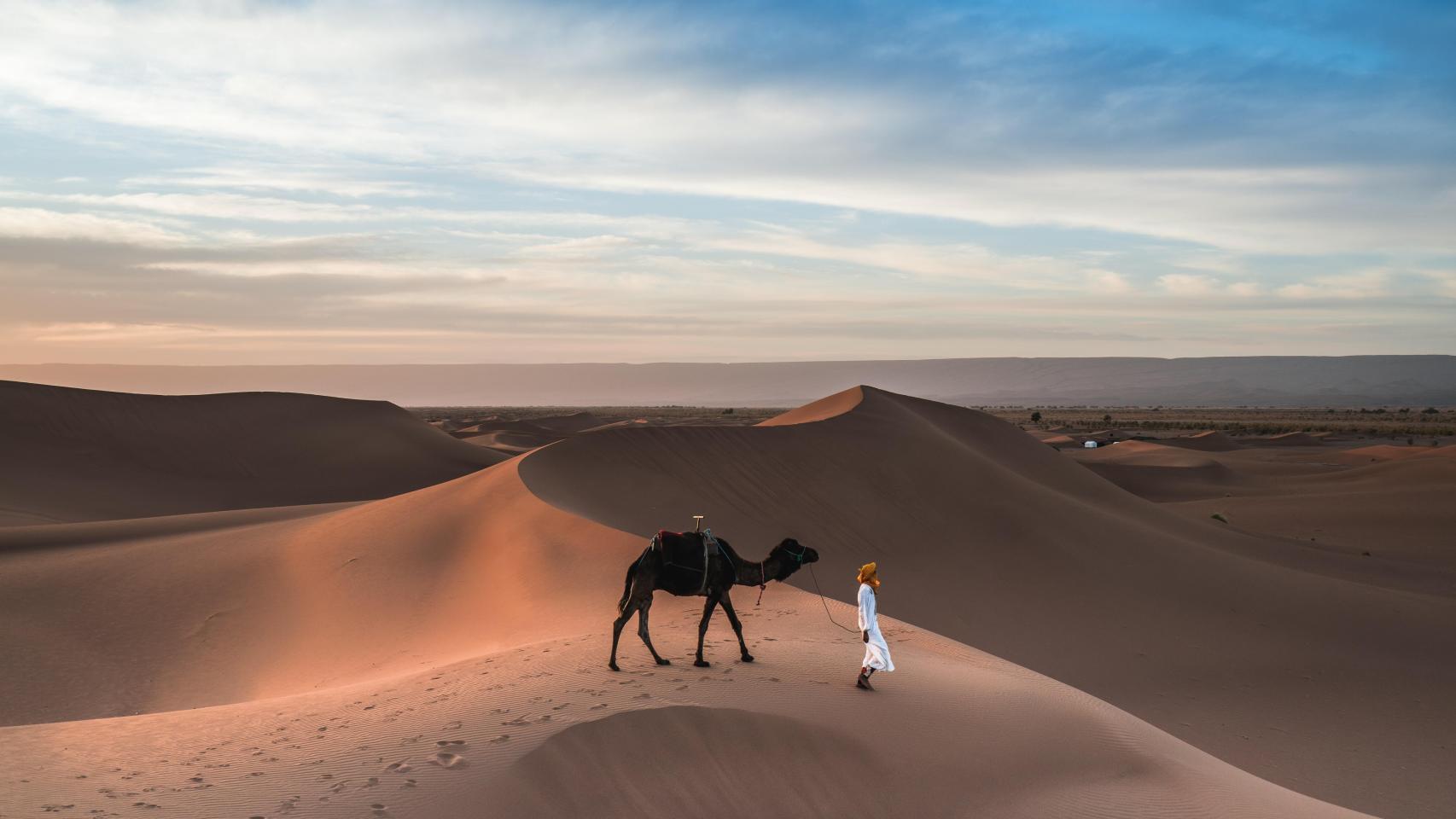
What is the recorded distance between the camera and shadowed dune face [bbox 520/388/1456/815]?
12.2 metres

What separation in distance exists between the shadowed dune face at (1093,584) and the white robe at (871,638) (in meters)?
5.75

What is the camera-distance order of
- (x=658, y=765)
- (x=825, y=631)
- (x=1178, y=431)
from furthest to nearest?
(x=1178, y=431), (x=825, y=631), (x=658, y=765)

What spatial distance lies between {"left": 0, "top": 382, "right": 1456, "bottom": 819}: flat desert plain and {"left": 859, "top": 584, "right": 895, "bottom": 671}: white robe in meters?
0.34

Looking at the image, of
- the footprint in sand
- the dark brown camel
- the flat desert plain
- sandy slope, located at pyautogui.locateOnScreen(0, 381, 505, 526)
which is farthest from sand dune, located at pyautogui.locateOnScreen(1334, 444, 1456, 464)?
the footprint in sand

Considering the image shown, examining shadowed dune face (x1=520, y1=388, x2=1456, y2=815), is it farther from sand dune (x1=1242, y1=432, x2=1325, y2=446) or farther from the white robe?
sand dune (x1=1242, y1=432, x2=1325, y2=446)

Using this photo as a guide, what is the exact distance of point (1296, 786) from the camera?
33.4ft

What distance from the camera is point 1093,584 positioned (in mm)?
17547

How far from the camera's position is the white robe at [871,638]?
312 inches

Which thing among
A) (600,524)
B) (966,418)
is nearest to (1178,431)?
(966,418)

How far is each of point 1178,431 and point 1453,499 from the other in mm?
53743

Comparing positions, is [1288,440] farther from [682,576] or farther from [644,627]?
[644,627]

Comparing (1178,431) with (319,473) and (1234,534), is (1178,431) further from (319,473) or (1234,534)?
(319,473)

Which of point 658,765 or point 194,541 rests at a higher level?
point 658,765

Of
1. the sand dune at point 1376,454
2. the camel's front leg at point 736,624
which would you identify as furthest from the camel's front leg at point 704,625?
the sand dune at point 1376,454
